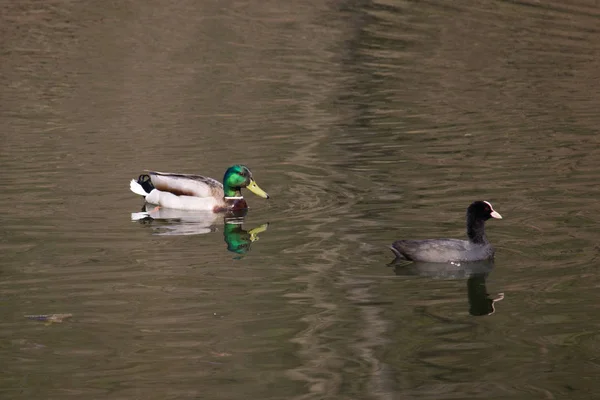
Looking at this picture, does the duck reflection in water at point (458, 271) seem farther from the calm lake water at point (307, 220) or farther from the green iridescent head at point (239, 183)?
the green iridescent head at point (239, 183)

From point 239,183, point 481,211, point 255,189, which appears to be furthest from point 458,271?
point 239,183

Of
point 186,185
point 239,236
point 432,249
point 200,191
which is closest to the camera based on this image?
point 432,249

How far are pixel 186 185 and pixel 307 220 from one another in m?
1.96

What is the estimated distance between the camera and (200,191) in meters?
17.7

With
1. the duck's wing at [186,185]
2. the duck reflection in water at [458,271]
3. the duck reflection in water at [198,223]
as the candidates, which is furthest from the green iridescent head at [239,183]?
the duck reflection in water at [458,271]

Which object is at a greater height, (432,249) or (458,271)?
(432,249)

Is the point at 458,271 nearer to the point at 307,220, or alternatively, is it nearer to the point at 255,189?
the point at 307,220

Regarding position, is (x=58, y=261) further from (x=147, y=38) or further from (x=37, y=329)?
(x=147, y=38)

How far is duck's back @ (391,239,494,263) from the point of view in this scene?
13.9 metres

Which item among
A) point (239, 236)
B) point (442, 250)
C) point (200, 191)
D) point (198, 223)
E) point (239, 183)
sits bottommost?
point (198, 223)

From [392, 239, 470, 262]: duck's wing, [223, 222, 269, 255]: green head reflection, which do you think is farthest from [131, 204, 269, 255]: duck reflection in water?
[392, 239, 470, 262]: duck's wing

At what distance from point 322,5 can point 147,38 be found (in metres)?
7.36

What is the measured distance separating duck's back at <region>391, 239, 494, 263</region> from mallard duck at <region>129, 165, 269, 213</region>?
413 centimetres

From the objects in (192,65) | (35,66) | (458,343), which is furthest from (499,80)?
(458,343)
